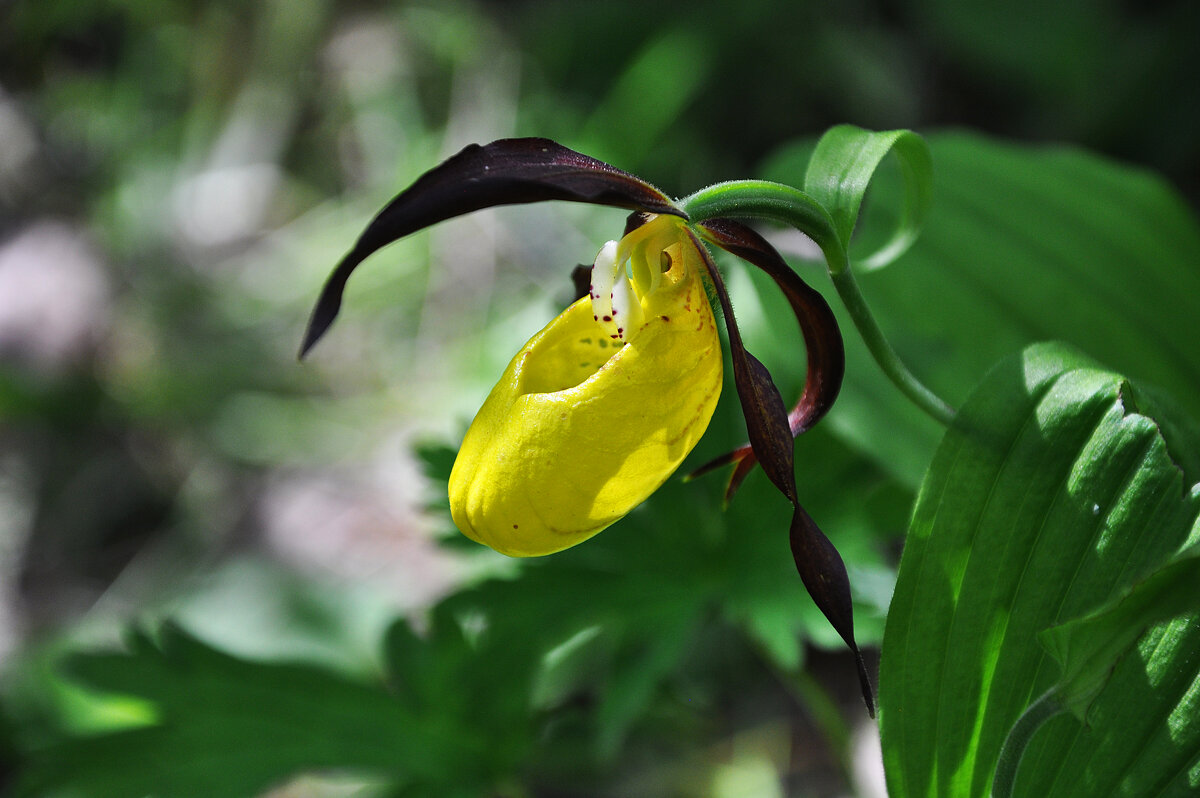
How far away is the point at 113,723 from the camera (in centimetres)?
136

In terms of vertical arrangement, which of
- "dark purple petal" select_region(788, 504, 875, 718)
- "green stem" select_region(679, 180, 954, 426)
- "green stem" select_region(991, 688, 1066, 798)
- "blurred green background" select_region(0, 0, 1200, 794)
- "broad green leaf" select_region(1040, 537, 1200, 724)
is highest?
"blurred green background" select_region(0, 0, 1200, 794)

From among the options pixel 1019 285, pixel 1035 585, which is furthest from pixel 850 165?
pixel 1019 285

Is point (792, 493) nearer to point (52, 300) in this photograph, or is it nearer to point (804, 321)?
point (804, 321)

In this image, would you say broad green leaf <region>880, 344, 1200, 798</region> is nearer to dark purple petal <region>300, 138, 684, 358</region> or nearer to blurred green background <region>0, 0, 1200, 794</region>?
dark purple petal <region>300, 138, 684, 358</region>

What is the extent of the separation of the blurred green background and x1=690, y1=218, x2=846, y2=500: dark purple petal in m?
0.82

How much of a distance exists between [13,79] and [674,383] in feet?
9.06

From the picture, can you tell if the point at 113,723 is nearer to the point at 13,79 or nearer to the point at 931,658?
the point at 931,658

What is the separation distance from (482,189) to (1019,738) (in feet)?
1.37

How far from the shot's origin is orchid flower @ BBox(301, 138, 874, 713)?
52 centimetres


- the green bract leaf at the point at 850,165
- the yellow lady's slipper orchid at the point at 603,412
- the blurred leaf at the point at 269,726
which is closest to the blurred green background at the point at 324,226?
the blurred leaf at the point at 269,726

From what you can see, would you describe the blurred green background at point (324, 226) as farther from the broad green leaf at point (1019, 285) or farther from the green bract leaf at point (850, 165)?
the green bract leaf at point (850, 165)

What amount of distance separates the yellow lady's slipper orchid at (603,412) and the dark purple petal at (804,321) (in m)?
0.03

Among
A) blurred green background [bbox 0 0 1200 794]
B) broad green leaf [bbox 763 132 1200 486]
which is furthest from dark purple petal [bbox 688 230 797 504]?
blurred green background [bbox 0 0 1200 794]

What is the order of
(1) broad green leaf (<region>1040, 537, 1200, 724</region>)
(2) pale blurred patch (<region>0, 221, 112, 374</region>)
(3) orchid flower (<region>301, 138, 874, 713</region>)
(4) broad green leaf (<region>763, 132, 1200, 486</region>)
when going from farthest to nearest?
(2) pale blurred patch (<region>0, 221, 112, 374</region>) → (4) broad green leaf (<region>763, 132, 1200, 486</region>) → (3) orchid flower (<region>301, 138, 874, 713</region>) → (1) broad green leaf (<region>1040, 537, 1200, 724</region>)
